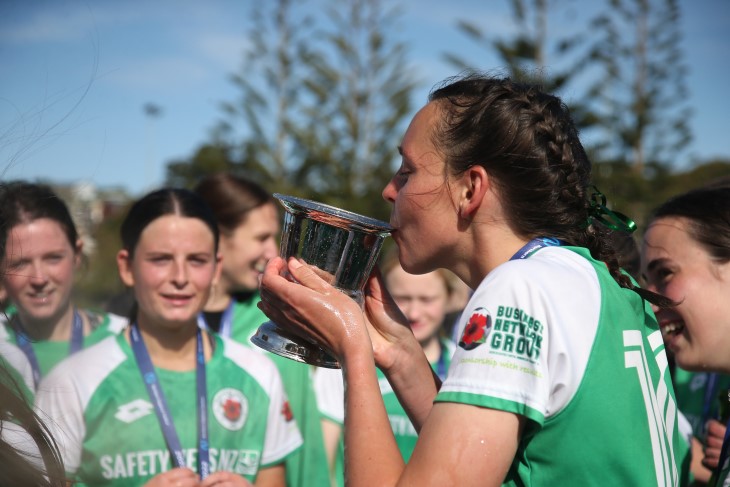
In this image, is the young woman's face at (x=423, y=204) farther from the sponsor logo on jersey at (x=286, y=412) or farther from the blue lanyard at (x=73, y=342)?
the blue lanyard at (x=73, y=342)

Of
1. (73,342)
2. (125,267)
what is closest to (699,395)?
(125,267)

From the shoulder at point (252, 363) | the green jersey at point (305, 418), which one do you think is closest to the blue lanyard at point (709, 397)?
the green jersey at point (305, 418)

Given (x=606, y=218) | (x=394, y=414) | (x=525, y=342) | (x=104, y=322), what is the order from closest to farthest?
(x=525, y=342) < (x=606, y=218) < (x=394, y=414) < (x=104, y=322)

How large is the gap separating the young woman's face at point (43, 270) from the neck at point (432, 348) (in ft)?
8.09

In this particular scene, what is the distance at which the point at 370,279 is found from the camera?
2523 mm

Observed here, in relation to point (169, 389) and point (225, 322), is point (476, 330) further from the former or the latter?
point (225, 322)

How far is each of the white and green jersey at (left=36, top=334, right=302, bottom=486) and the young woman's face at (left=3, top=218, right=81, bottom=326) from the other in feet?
1.90

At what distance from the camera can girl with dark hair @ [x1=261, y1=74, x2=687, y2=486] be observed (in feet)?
5.75

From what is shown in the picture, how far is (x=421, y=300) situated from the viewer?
5.25 m

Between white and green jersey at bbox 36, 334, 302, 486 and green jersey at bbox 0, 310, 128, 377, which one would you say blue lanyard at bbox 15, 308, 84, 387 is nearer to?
green jersey at bbox 0, 310, 128, 377

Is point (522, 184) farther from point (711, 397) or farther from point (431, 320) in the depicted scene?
point (431, 320)

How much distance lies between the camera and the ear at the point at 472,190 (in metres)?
2.10

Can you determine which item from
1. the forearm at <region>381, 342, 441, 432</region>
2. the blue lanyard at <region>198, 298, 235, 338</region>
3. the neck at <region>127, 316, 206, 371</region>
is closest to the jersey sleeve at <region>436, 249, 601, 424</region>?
the forearm at <region>381, 342, 441, 432</region>

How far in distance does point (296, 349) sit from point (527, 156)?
0.92m
